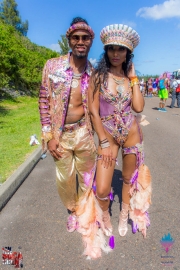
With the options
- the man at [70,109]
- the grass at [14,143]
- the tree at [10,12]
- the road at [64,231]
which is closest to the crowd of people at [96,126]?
the man at [70,109]

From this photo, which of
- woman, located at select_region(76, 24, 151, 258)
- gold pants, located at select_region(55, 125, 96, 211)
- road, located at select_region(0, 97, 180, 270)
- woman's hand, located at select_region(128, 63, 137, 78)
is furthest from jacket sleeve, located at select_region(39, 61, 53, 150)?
road, located at select_region(0, 97, 180, 270)

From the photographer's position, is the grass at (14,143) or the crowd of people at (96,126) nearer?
the crowd of people at (96,126)

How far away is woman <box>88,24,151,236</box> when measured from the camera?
2355 millimetres

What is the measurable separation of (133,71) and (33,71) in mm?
18544

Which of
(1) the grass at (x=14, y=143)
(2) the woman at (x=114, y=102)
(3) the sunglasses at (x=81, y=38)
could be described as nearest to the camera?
(2) the woman at (x=114, y=102)

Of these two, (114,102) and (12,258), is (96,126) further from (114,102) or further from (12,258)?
(12,258)

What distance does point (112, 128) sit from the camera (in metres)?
2.51

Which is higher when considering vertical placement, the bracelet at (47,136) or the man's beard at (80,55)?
the man's beard at (80,55)

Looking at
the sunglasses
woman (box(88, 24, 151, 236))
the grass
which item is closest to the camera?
woman (box(88, 24, 151, 236))

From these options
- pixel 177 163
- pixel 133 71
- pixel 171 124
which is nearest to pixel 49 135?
pixel 133 71

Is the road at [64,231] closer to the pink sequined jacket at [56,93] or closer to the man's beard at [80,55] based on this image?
the pink sequined jacket at [56,93]

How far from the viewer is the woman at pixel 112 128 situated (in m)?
2.38

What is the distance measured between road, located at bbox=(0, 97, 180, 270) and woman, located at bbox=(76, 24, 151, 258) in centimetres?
19

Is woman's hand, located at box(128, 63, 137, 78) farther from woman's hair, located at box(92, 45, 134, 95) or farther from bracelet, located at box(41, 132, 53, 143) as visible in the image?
bracelet, located at box(41, 132, 53, 143)
